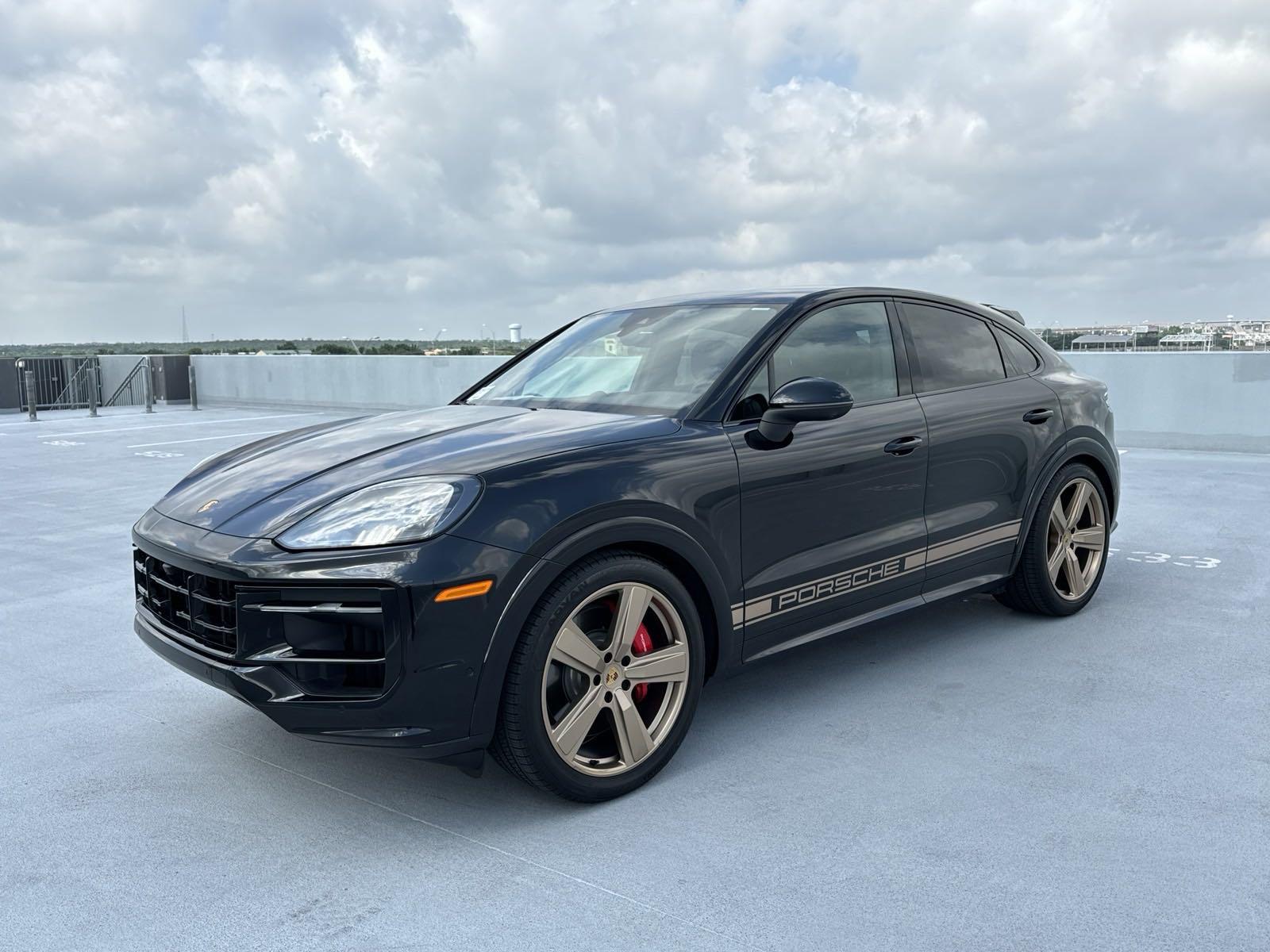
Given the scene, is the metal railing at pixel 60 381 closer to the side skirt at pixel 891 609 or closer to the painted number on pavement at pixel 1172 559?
the painted number on pavement at pixel 1172 559

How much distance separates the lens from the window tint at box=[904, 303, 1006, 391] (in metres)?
4.56

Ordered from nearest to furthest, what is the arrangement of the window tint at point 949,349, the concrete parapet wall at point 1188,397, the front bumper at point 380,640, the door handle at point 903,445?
the front bumper at point 380,640 < the door handle at point 903,445 < the window tint at point 949,349 < the concrete parapet wall at point 1188,397

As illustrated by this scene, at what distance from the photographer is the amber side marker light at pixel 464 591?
2896 mm

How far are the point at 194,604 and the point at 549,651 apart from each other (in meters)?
1.07

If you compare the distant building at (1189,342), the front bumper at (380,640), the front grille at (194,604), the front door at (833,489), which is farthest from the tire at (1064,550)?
the distant building at (1189,342)

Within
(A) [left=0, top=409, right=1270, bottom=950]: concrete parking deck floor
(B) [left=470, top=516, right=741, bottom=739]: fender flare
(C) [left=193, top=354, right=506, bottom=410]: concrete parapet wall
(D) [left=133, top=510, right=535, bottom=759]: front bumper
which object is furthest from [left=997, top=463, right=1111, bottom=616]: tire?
(C) [left=193, top=354, right=506, bottom=410]: concrete parapet wall

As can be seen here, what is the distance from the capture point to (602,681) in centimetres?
327

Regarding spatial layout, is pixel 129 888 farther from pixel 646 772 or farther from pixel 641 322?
pixel 641 322

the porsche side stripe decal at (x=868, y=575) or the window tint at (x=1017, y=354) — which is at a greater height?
the window tint at (x=1017, y=354)

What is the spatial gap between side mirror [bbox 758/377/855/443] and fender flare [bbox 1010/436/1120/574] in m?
1.65

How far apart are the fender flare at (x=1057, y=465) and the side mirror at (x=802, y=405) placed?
1.65 meters

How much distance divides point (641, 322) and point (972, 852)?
2.44 m

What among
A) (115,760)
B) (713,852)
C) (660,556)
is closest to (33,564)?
(115,760)

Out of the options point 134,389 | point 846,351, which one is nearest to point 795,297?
point 846,351
